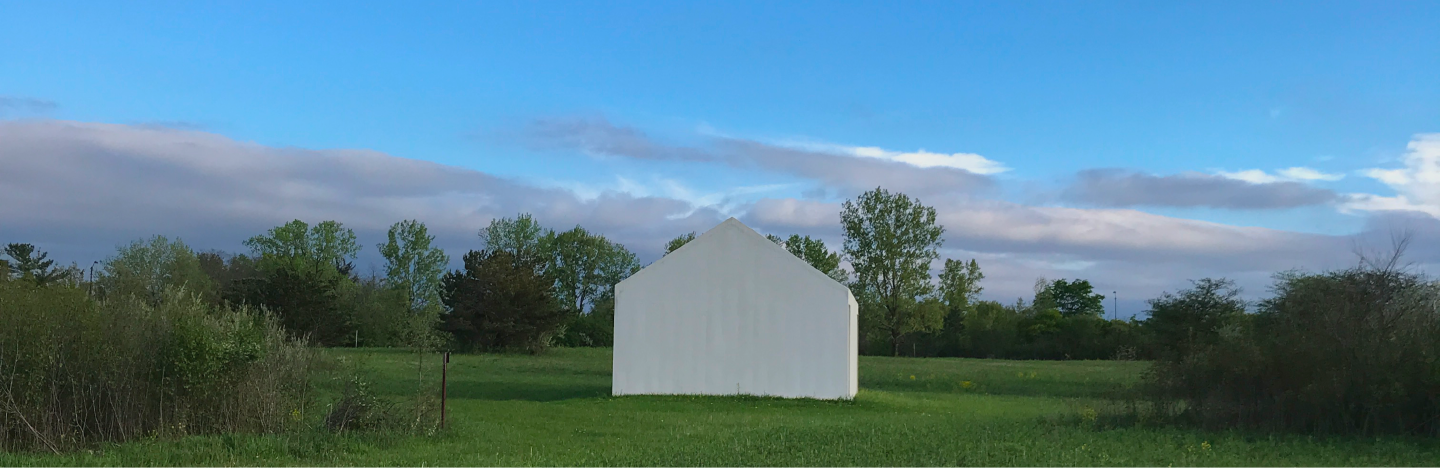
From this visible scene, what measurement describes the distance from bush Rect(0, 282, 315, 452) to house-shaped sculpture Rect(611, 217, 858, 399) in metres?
9.69

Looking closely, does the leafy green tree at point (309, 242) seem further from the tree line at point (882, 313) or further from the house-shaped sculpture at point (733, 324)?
the house-shaped sculpture at point (733, 324)

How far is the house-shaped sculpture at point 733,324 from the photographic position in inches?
878

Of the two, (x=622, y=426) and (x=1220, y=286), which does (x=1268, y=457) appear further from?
(x=1220, y=286)

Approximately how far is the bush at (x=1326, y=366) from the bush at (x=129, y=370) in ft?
42.4

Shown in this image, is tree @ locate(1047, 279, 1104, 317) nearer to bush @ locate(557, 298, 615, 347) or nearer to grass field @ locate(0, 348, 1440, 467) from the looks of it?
bush @ locate(557, 298, 615, 347)

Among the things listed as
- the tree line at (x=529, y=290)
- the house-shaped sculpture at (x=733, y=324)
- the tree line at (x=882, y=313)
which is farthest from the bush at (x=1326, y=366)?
the tree line at (x=529, y=290)

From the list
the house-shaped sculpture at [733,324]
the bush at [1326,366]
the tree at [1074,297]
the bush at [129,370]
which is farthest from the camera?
the tree at [1074,297]

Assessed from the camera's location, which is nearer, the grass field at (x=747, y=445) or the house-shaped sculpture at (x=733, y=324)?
the grass field at (x=747, y=445)

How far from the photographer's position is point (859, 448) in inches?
494

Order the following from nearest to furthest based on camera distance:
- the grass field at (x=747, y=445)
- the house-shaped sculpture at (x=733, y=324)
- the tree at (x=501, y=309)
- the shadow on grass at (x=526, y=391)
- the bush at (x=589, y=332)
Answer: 1. the grass field at (x=747, y=445)
2. the house-shaped sculpture at (x=733, y=324)
3. the shadow on grass at (x=526, y=391)
4. the tree at (x=501, y=309)
5. the bush at (x=589, y=332)

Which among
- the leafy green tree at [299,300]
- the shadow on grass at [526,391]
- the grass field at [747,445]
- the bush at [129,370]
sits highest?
the leafy green tree at [299,300]

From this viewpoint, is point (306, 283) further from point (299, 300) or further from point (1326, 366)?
point (1326, 366)

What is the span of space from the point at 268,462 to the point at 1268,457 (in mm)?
11545

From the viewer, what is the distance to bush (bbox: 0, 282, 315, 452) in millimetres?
12188
